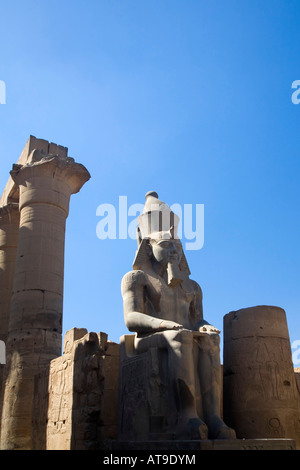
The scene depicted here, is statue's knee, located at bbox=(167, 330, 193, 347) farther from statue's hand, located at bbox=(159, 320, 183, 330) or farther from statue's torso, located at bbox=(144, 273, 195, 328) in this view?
statue's torso, located at bbox=(144, 273, 195, 328)

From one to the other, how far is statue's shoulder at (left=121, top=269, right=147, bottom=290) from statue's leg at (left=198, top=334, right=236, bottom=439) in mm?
1002

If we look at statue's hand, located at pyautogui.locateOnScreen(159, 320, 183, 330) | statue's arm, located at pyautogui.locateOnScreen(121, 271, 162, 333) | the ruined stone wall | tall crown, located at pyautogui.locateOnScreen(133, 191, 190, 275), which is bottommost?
the ruined stone wall

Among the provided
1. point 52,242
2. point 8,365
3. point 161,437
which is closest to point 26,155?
point 52,242

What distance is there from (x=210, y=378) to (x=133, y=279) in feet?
4.75

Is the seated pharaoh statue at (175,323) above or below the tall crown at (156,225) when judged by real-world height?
below

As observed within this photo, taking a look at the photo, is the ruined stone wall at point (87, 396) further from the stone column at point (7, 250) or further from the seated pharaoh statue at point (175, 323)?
the stone column at point (7, 250)

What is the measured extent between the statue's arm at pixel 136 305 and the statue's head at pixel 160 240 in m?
0.31

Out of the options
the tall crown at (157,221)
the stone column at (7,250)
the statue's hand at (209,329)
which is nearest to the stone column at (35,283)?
the stone column at (7,250)

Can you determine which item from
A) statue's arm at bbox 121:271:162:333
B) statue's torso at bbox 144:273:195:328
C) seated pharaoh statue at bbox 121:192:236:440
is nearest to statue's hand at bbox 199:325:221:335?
seated pharaoh statue at bbox 121:192:236:440

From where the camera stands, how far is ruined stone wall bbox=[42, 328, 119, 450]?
6.11 m

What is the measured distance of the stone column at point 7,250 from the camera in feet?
41.4

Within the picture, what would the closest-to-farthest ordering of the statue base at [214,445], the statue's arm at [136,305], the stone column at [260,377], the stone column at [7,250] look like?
the statue base at [214,445]
the statue's arm at [136,305]
the stone column at [260,377]
the stone column at [7,250]
